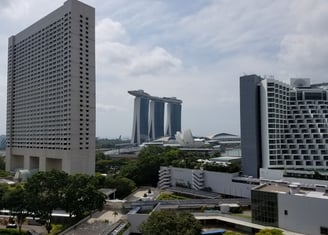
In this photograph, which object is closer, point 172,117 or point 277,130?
point 277,130

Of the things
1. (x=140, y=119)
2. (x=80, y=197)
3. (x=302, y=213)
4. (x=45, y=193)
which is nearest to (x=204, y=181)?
(x=302, y=213)

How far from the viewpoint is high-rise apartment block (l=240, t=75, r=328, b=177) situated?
147 feet

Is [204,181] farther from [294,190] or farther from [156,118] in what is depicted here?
[156,118]

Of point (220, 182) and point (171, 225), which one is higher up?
point (171, 225)

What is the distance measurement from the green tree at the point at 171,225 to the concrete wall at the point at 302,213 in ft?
33.1

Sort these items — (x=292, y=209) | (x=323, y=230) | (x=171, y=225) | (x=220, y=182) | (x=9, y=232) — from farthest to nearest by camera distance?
(x=220, y=182) → (x=9, y=232) → (x=292, y=209) → (x=323, y=230) → (x=171, y=225)

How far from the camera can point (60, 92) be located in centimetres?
5481

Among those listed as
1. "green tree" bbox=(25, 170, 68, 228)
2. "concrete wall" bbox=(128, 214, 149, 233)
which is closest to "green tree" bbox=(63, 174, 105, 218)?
"green tree" bbox=(25, 170, 68, 228)

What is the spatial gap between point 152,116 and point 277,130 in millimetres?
105691

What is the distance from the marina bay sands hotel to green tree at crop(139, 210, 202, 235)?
381 feet

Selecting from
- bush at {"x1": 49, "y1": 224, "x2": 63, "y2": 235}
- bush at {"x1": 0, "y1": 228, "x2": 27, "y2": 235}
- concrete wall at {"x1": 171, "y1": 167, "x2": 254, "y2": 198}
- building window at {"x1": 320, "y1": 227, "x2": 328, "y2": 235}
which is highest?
concrete wall at {"x1": 171, "y1": 167, "x2": 254, "y2": 198}

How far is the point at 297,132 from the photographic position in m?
47.3

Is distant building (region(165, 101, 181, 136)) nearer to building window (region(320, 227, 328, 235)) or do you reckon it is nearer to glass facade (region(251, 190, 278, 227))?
glass facade (region(251, 190, 278, 227))

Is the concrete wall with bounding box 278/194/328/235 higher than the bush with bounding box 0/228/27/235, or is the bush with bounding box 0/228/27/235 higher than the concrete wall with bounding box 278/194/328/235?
the concrete wall with bounding box 278/194/328/235
